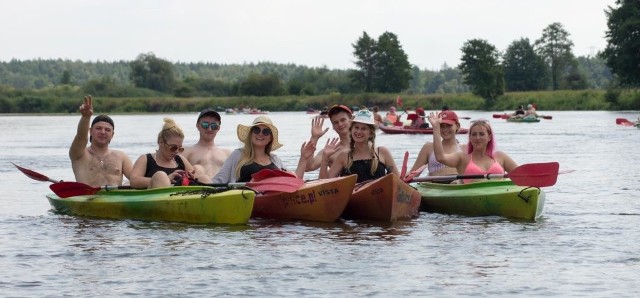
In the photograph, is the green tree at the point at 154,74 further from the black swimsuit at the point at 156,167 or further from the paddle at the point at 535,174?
the paddle at the point at 535,174

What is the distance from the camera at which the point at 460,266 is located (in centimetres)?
1108

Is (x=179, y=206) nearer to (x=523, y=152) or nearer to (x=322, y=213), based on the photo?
(x=322, y=213)

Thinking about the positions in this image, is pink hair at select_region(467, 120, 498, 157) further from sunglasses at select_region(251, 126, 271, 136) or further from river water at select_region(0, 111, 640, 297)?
sunglasses at select_region(251, 126, 271, 136)

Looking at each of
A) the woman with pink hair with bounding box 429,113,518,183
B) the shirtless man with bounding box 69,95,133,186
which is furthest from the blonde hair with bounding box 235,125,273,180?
the woman with pink hair with bounding box 429,113,518,183

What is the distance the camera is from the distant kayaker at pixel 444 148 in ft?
49.8

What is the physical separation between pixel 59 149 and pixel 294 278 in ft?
84.3

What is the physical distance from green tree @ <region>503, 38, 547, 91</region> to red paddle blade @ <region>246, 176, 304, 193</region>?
4492 inches

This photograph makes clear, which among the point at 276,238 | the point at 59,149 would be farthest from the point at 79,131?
the point at 59,149

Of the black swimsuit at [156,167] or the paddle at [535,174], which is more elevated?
the black swimsuit at [156,167]

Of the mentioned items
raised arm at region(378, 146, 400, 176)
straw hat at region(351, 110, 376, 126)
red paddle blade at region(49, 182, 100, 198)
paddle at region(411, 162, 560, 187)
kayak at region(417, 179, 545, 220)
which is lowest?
kayak at region(417, 179, 545, 220)

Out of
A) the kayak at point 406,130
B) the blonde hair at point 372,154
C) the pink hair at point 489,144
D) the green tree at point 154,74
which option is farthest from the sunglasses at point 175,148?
the green tree at point 154,74

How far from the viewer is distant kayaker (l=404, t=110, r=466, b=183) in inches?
597

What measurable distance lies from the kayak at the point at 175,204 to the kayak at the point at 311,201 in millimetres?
564

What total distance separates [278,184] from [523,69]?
385 ft
